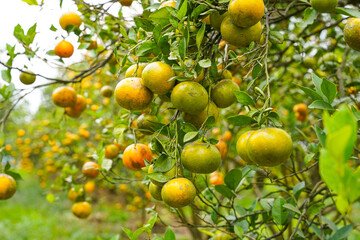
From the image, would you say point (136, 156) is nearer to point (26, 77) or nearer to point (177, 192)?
point (177, 192)

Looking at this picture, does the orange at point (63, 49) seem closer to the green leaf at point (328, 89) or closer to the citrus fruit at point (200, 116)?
the citrus fruit at point (200, 116)

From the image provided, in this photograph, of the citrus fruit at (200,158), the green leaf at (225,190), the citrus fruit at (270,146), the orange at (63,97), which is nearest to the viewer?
the citrus fruit at (270,146)

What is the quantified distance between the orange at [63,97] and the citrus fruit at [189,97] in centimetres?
83

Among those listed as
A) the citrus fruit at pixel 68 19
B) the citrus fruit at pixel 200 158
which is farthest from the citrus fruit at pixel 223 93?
the citrus fruit at pixel 68 19

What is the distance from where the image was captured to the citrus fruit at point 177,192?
682 millimetres

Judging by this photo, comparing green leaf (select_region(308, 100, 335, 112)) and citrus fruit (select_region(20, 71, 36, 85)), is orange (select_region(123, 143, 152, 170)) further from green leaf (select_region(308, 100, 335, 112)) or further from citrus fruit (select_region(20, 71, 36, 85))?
citrus fruit (select_region(20, 71, 36, 85))

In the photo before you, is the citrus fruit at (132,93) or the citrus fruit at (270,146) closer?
the citrus fruit at (270,146)

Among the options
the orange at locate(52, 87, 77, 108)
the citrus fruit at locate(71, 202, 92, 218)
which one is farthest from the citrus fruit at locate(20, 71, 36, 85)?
the citrus fruit at locate(71, 202, 92, 218)

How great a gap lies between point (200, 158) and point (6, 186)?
0.93 meters

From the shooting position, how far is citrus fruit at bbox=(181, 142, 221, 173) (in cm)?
70

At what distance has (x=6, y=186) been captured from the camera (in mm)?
1233

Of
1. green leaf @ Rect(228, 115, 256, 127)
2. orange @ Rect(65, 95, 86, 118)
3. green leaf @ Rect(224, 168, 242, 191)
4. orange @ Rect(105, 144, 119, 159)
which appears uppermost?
green leaf @ Rect(228, 115, 256, 127)

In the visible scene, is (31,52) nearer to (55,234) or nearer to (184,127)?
(184,127)

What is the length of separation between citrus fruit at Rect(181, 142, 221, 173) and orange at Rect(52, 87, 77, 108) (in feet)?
2.79
